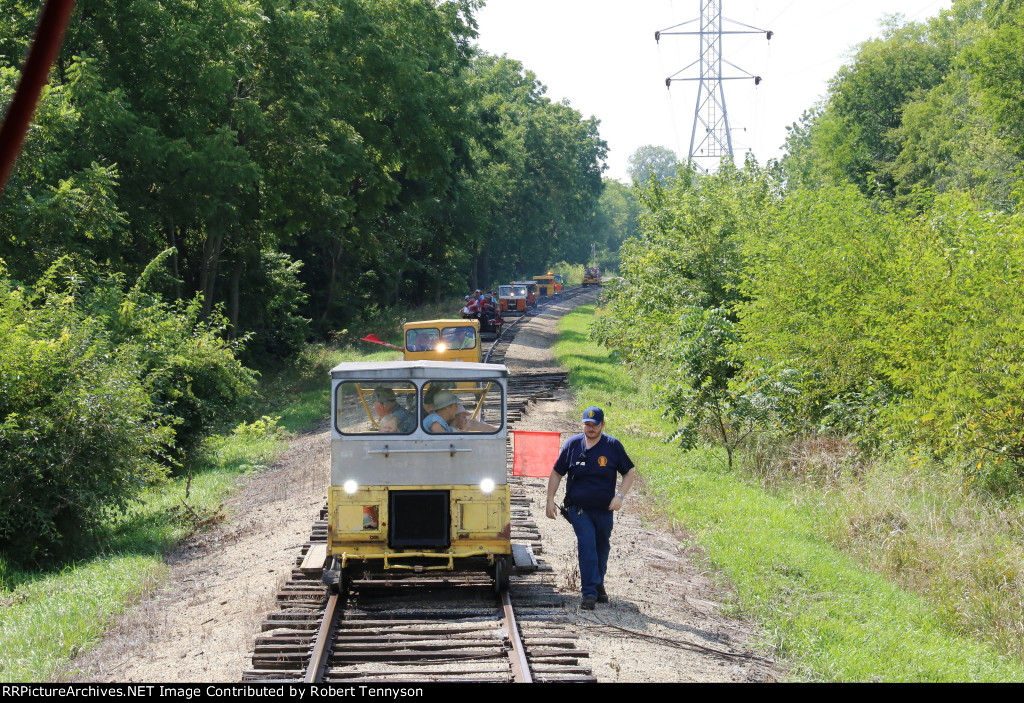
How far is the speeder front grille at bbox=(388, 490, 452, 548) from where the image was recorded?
31.1ft

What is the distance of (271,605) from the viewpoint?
9391 mm

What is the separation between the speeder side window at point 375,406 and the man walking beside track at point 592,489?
1579 mm

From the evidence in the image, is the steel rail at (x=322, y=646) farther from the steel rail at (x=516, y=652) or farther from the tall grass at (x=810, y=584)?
the tall grass at (x=810, y=584)

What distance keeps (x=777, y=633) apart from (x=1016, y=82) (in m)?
37.6

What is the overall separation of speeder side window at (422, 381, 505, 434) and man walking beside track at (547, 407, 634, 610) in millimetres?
824

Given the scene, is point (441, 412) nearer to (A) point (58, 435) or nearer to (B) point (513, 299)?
(A) point (58, 435)

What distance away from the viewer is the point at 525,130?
7781cm

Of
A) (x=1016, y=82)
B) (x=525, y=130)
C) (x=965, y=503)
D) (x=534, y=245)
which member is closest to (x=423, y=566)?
(x=965, y=503)

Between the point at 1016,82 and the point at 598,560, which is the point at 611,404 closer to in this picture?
the point at 598,560

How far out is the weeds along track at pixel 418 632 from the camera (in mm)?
7371

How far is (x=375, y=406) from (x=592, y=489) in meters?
2.29

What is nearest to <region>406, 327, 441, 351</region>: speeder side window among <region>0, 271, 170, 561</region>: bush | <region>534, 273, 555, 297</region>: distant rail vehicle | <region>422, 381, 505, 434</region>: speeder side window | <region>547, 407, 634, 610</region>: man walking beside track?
<region>0, 271, 170, 561</region>: bush

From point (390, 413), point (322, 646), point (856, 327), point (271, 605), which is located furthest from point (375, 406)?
point (856, 327)
